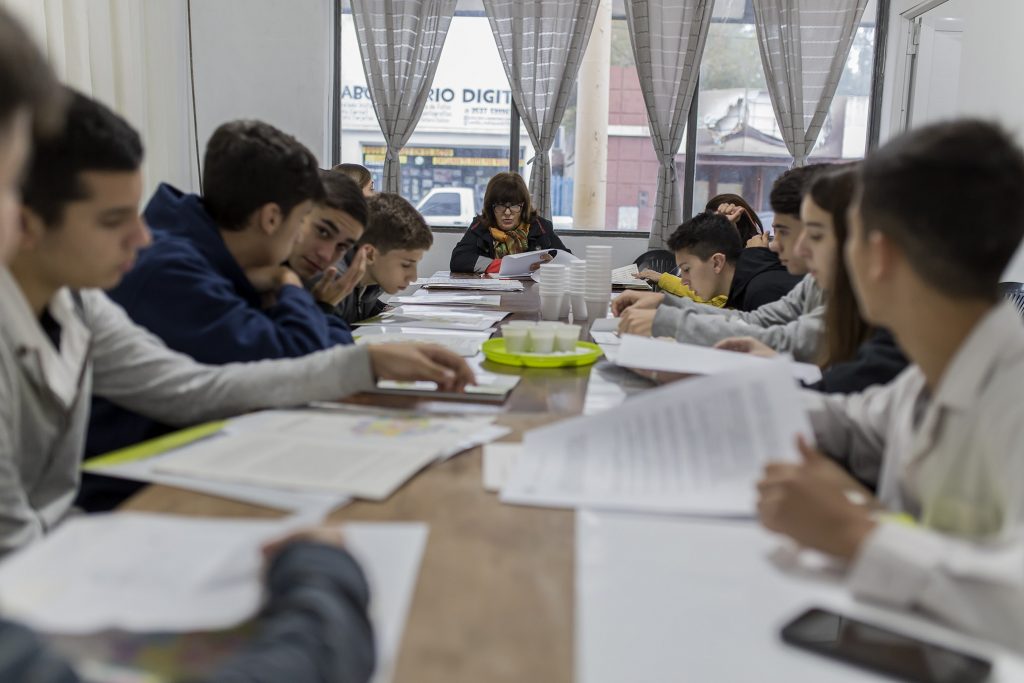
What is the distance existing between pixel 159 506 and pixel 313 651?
39 cm

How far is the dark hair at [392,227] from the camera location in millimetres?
2621

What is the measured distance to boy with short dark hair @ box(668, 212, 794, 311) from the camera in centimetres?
305

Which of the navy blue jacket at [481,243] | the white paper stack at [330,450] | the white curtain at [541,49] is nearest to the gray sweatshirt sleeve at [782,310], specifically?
the white paper stack at [330,450]

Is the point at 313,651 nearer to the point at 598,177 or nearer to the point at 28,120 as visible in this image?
the point at 28,120

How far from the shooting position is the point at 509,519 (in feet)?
2.78

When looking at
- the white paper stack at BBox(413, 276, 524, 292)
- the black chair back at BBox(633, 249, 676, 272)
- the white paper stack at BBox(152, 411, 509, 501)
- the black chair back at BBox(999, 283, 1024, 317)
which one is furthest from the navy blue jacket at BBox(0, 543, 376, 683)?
the black chair back at BBox(633, 249, 676, 272)

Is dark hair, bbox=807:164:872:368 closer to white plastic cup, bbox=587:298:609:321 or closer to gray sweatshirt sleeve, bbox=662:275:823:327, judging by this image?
gray sweatshirt sleeve, bbox=662:275:823:327

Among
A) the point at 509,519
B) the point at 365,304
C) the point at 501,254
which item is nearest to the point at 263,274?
the point at 365,304

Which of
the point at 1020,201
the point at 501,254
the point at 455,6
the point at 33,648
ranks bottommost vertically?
the point at 501,254

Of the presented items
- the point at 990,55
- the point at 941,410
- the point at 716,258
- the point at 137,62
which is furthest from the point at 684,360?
the point at 990,55

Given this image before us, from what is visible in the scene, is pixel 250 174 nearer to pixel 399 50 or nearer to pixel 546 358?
pixel 546 358

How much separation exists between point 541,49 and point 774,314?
3840 mm

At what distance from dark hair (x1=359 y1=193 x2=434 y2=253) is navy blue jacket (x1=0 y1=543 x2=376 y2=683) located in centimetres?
207

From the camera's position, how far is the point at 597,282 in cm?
249
